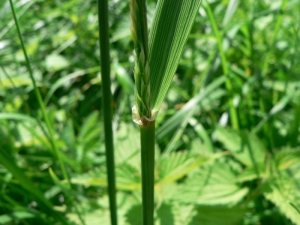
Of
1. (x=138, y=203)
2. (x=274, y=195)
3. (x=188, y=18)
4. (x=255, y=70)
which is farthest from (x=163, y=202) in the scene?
(x=255, y=70)

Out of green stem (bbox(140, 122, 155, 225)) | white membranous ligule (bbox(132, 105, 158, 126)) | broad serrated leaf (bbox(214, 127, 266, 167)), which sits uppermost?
broad serrated leaf (bbox(214, 127, 266, 167))

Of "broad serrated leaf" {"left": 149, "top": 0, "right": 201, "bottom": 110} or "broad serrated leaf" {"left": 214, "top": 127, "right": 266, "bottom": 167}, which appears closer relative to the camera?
"broad serrated leaf" {"left": 149, "top": 0, "right": 201, "bottom": 110}

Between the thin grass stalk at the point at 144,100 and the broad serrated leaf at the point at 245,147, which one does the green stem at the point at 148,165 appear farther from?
the broad serrated leaf at the point at 245,147

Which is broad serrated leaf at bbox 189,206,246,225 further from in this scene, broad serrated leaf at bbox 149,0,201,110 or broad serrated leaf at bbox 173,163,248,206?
broad serrated leaf at bbox 149,0,201,110

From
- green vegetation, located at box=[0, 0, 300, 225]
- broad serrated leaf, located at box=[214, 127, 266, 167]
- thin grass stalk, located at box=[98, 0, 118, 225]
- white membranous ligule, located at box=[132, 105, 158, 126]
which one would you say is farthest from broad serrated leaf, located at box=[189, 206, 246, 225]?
white membranous ligule, located at box=[132, 105, 158, 126]

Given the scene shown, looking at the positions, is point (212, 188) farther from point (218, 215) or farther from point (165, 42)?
point (165, 42)

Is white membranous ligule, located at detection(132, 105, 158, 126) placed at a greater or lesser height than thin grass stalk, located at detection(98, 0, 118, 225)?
lesser
